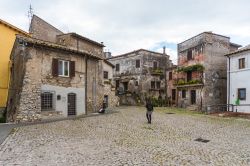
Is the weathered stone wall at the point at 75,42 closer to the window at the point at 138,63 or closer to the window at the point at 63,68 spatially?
the window at the point at 63,68

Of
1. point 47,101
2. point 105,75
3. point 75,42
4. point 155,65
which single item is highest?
point 75,42

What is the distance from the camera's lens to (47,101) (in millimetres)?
19781

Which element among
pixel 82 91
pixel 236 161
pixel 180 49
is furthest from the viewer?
pixel 180 49

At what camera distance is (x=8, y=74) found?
24.0 metres

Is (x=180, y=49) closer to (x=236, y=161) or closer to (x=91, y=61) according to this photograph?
(x=91, y=61)

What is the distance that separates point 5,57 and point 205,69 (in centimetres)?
2247

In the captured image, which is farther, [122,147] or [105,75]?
[105,75]

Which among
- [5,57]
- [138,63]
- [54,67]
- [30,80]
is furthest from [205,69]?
[5,57]

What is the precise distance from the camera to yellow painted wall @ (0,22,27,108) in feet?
76.4

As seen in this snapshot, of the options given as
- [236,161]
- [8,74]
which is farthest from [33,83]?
[236,161]

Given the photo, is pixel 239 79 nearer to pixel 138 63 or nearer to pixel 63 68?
pixel 138 63

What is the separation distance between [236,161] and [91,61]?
58.3 feet

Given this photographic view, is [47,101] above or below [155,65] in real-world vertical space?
below

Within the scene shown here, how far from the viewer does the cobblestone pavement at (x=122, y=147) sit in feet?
28.4
